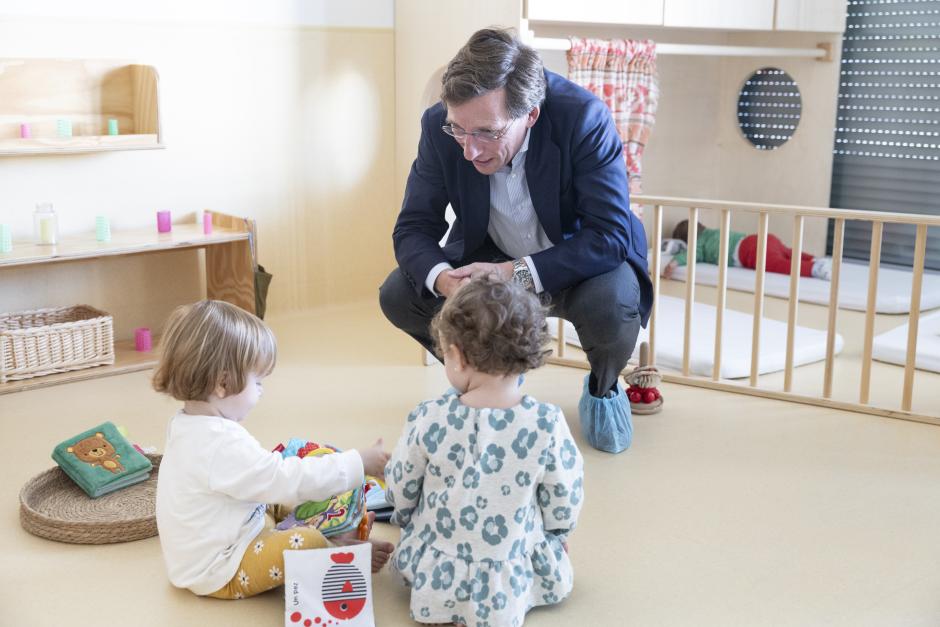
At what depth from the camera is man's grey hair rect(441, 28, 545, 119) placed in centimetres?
215

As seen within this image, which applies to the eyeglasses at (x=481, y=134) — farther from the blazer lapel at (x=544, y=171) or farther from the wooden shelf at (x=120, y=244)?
the wooden shelf at (x=120, y=244)

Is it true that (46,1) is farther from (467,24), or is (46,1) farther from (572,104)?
(572,104)

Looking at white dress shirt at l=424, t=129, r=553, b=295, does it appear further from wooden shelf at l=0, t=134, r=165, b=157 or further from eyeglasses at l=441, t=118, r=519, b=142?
wooden shelf at l=0, t=134, r=165, b=157

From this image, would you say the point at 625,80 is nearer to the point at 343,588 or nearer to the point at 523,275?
the point at 523,275

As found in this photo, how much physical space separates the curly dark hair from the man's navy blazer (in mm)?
668

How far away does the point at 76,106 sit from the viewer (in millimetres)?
3195

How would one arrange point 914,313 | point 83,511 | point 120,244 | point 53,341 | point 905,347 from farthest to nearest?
point 905,347 < point 120,244 < point 53,341 < point 914,313 < point 83,511

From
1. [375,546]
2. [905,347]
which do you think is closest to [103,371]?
[375,546]

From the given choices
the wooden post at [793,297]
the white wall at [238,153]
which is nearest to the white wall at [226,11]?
the white wall at [238,153]

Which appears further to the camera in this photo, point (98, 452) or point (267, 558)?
point (98, 452)

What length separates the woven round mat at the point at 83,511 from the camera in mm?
2047

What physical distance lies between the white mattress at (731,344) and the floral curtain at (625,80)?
0.48m

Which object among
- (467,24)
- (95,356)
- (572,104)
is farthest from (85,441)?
(467,24)

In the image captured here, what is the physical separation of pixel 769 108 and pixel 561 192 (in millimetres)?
2710
